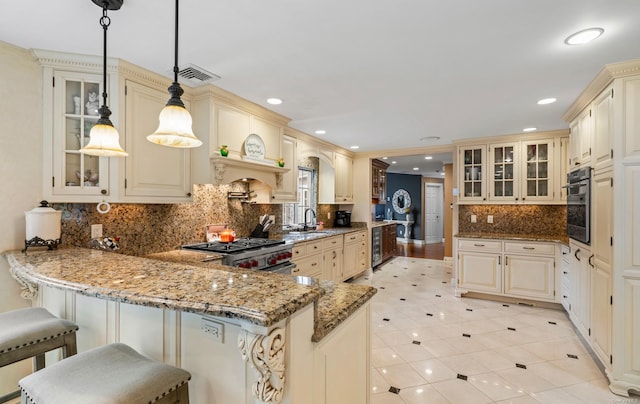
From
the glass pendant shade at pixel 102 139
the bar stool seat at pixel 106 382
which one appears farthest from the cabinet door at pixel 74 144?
the bar stool seat at pixel 106 382

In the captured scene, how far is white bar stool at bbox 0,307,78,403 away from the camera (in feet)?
4.38

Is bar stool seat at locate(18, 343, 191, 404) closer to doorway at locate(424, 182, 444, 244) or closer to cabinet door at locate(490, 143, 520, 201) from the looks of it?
cabinet door at locate(490, 143, 520, 201)

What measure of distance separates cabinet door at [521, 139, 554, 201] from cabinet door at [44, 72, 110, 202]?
5.09 m

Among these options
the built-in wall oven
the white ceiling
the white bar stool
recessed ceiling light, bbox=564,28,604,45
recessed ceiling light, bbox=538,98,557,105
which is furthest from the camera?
recessed ceiling light, bbox=538,98,557,105

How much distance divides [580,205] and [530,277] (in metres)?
1.57

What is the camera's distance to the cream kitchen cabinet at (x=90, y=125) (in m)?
2.09

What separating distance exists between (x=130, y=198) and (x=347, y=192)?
4020 millimetres

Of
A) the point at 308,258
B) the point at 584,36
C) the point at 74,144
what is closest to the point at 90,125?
the point at 74,144

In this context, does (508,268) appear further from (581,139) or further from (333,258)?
(333,258)

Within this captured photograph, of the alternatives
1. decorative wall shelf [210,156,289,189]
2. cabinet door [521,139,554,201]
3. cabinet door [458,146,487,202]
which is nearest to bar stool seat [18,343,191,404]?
decorative wall shelf [210,156,289,189]

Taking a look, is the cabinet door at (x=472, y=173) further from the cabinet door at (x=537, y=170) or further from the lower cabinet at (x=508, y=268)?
the lower cabinet at (x=508, y=268)

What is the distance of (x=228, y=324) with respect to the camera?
112 centimetres

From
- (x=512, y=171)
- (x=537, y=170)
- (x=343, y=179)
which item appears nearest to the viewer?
(x=537, y=170)

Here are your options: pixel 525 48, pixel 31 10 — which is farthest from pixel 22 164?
pixel 525 48
